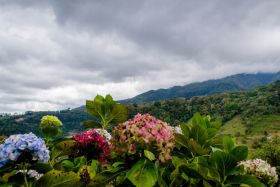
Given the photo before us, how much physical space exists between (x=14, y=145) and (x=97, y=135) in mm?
1295

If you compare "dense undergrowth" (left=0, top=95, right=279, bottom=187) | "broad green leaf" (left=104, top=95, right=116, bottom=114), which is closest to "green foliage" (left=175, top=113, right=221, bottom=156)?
"dense undergrowth" (left=0, top=95, right=279, bottom=187)

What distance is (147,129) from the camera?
3.66 m

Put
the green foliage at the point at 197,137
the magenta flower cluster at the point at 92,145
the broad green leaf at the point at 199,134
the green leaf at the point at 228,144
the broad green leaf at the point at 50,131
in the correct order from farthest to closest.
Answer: the broad green leaf at the point at 50,131 → the magenta flower cluster at the point at 92,145 → the broad green leaf at the point at 199,134 → the green foliage at the point at 197,137 → the green leaf at the point at 228,144

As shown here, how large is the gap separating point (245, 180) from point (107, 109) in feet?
5.72

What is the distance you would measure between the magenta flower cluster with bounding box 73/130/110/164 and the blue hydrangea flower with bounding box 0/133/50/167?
35.9 inches

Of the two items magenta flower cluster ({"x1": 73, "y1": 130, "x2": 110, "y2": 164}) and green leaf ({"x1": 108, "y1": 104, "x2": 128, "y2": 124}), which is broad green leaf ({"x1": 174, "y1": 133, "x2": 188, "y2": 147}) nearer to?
green leaf ({"x1": 108, "y1": 104, "x2": 128, "y2": 124})

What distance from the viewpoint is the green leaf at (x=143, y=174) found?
3.02m

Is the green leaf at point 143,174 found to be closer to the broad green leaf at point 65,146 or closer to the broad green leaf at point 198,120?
the broad green leaf at point 198,120

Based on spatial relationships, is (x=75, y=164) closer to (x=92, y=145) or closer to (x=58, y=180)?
(x=92, y=145)

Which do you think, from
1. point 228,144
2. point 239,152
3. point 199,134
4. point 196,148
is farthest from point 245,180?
point 199,134

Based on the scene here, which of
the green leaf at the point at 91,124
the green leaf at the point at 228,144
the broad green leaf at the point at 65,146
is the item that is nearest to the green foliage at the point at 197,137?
the green leaf at the point at 228,144

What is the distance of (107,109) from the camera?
415 centimetres

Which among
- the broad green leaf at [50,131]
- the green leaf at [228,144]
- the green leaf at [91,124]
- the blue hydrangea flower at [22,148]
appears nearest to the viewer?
→ the blue hydrangea flower at [22,148]

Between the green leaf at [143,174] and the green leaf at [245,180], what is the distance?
0.80 m
